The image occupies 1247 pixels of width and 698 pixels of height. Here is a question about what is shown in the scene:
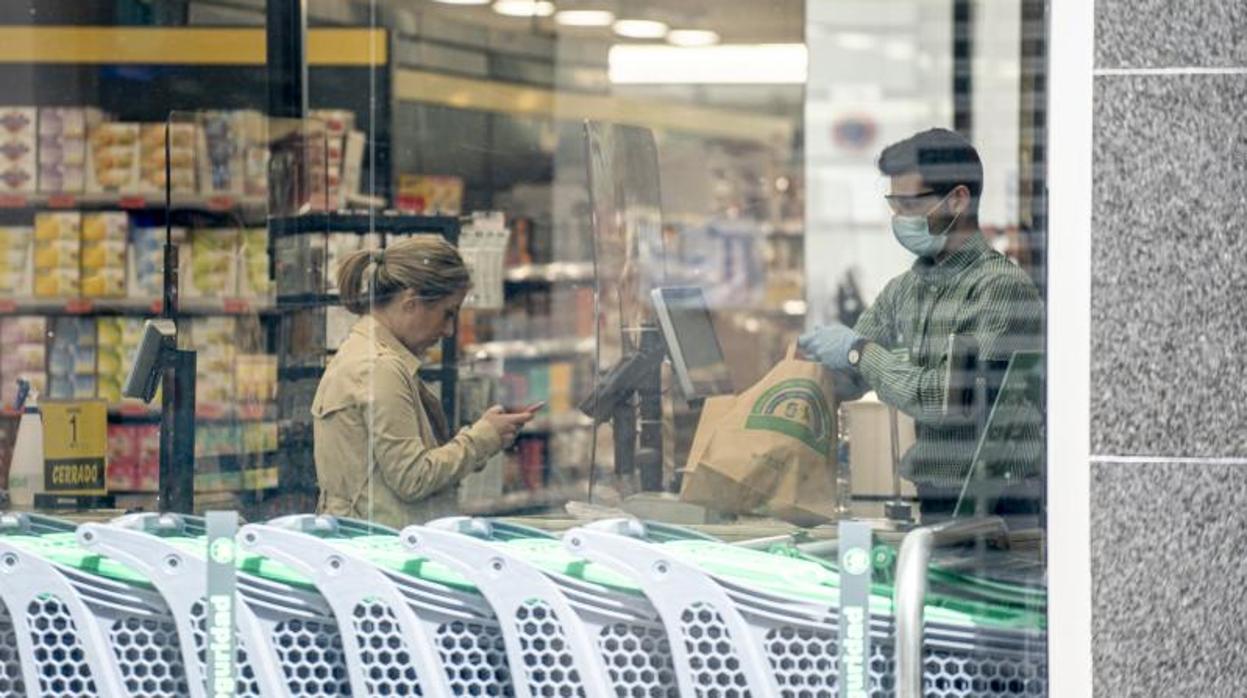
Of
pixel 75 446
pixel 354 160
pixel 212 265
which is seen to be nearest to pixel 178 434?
pixel 75 446

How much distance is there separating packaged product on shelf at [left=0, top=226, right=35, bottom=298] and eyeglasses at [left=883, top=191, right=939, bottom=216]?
5.31 feet

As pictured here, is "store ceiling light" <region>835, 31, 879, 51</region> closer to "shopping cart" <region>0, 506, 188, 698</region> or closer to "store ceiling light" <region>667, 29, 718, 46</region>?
"store ceiling light" <region>667, 29, 718, 46</region>

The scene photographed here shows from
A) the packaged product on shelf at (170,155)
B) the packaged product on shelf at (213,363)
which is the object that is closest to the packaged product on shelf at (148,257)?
the packaged product on shelf at (170,155)

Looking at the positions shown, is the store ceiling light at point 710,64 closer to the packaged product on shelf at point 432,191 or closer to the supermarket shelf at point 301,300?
the packaged product on shelf at point 432,191

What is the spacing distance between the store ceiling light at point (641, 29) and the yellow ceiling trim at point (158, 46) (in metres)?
1.76

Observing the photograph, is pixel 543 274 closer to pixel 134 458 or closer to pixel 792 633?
pixel 134 458

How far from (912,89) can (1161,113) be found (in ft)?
15.3

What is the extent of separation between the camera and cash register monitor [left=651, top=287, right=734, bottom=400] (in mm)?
2688

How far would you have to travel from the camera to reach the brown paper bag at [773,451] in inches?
99.1

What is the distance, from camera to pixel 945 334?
2.49 metres

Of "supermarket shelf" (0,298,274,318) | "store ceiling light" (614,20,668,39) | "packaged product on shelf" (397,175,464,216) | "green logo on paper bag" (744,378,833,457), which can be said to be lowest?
"green logo on paper bag" (744,378,833,457)

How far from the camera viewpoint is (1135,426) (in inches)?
91.4

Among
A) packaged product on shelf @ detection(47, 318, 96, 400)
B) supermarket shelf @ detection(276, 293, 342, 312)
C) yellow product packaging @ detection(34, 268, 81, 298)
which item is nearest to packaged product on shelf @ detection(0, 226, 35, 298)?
yellow product packaging @ detection(34, 268, 81, 298)

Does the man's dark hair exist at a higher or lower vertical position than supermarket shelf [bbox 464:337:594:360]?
higher
